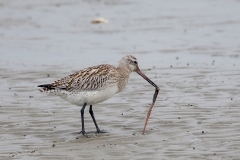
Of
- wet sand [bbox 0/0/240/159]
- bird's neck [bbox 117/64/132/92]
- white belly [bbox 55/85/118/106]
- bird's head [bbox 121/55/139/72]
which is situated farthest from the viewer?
bird's head [bbox 121/55/139/72]

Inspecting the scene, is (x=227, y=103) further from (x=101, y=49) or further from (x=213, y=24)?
(x=213, y=24)

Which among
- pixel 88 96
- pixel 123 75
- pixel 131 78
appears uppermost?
pixel 123 75

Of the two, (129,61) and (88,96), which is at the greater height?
(129,61)

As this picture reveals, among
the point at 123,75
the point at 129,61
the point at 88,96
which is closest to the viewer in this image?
the point at 88,96

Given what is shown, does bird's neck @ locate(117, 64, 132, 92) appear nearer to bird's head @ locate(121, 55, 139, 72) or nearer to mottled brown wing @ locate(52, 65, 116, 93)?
bird's head @ locate(121, 55, 139, 72)

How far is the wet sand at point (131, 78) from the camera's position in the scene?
9.67m

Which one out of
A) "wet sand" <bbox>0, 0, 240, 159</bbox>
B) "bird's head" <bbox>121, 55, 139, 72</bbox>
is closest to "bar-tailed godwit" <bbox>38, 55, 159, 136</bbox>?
"bird's head" <bbox>121, 55, 139, 72</bbox>

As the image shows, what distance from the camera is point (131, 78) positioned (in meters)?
14.4

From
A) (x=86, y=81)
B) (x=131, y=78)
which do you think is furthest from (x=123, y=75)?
(x=131, y=78)

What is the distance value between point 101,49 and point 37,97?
4.91 m

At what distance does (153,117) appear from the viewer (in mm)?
11219

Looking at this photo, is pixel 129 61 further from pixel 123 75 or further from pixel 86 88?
pixel 86 88

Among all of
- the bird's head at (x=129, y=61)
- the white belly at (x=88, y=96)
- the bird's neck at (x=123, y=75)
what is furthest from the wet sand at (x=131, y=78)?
the bird's head at (x=129, y=61)

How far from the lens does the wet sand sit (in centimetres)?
967
